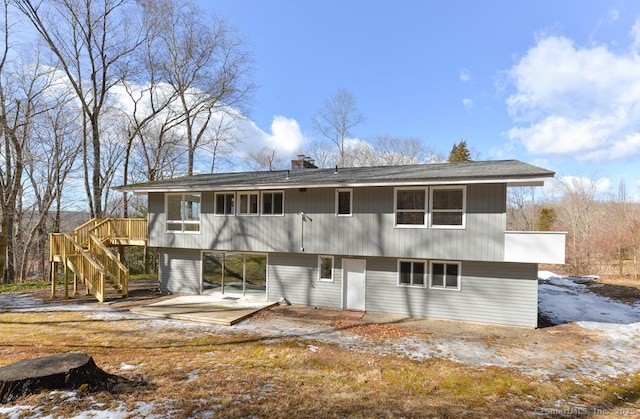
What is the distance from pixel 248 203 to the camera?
41.8 feet

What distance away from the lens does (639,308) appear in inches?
497

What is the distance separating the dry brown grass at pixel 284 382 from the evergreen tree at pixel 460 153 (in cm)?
2539

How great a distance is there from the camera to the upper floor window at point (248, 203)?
12.7 metres

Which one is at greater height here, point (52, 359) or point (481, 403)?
point (52, 359)

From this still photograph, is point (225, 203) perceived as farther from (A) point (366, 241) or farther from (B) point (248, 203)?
(A) point (366, 241)

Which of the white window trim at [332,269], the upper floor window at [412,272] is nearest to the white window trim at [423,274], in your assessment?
the upper floor window at [412,272]

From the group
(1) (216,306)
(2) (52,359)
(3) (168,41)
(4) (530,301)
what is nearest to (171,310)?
(1) (216,306)

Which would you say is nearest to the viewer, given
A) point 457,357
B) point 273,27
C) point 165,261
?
point 457,357

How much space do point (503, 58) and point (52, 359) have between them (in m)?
22.7

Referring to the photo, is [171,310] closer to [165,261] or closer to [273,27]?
[165,261]

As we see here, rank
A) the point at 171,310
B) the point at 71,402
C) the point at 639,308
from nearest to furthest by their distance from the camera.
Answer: the point at 71,402, the point at 171,310, the point at 639,308

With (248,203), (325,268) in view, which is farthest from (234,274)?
(325,268)

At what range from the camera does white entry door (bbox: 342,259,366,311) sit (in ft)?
38.1

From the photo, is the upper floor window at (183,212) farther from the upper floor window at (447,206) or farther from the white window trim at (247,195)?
the upper floor window at (447,206)
